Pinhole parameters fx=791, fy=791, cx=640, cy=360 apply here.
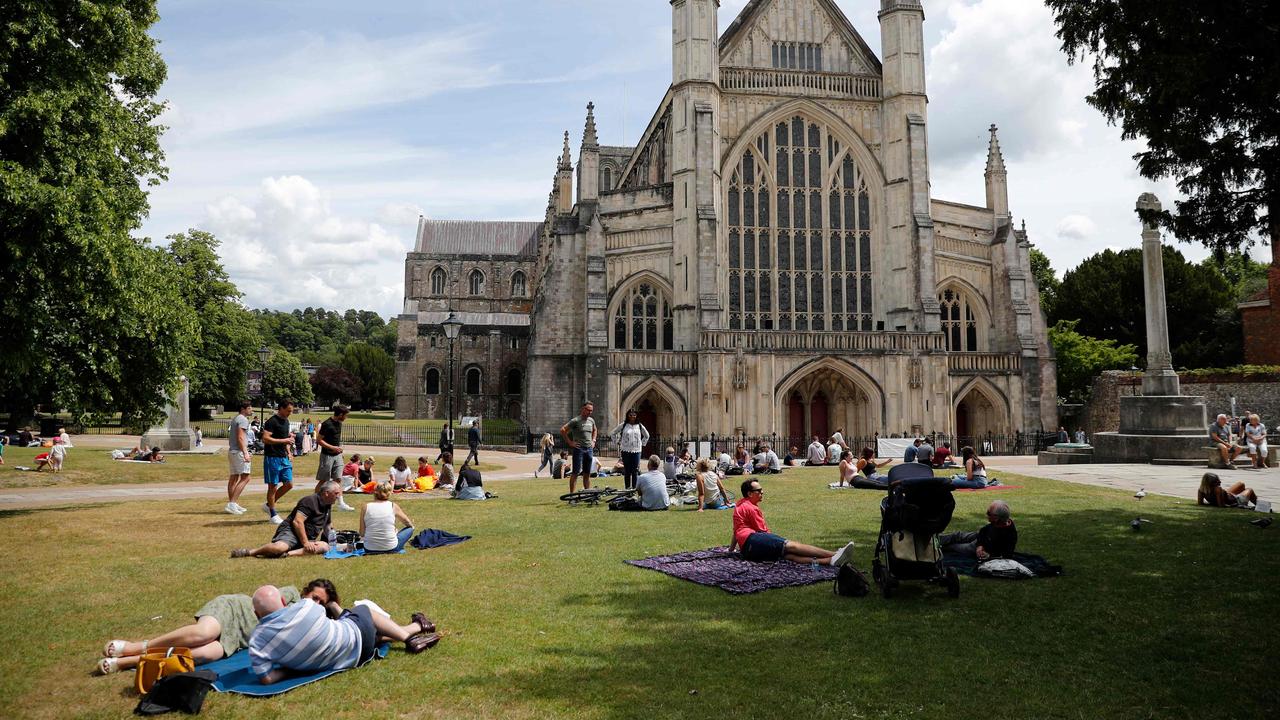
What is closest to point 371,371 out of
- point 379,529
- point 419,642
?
point 379,529

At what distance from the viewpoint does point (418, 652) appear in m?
5.59

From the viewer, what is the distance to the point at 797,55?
36750mm

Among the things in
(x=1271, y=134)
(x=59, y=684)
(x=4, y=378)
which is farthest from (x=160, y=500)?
(x=1271, y=134)

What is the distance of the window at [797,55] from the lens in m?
36.6

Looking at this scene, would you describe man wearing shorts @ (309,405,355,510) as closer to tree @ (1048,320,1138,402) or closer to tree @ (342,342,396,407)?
tree @ (1048,320,1138,402)

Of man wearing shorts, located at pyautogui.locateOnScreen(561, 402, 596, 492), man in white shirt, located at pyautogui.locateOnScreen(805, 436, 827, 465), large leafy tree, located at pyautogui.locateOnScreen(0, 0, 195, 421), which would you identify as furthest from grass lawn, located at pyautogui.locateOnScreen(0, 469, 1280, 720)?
man in white shirt, located at pyautogui.locateOnScreen(805, 436, 827, 465)

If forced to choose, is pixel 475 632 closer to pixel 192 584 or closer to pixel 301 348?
pixel 192 584

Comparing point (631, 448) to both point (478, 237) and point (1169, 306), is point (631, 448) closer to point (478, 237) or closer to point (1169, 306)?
point (1169, 306)

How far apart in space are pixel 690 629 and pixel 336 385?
79.3 metres

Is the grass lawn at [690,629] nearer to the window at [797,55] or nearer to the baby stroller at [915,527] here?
the baby stroller at [915,527]

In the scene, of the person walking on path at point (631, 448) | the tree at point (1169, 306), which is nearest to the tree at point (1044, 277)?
the tree at point (1169, 306)

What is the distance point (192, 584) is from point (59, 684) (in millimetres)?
2577

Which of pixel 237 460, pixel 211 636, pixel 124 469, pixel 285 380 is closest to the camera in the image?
pixel 211 636

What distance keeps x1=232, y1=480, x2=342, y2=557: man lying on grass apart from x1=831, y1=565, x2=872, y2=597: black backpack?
19.2 feet
